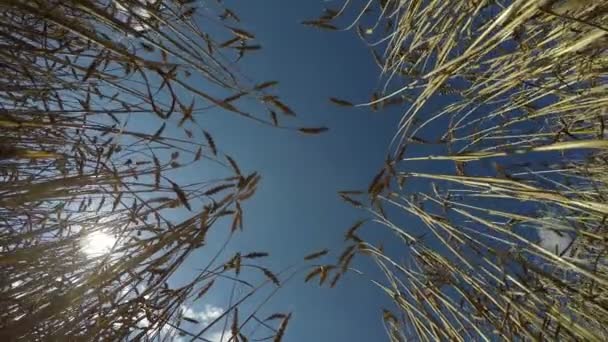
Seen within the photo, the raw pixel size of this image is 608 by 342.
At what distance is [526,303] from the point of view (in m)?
1.24

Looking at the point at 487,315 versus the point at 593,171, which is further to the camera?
the point at 593,171

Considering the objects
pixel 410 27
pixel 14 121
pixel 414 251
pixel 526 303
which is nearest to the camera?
pixel 14 121

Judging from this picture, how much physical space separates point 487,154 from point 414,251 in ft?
1.78

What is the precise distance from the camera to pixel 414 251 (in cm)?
157

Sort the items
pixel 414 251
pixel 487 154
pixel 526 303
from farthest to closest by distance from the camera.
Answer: pixel 414 251 < pixel 526 303 < pixel 487 154

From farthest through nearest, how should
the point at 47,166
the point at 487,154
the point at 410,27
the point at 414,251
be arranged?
the point at 47,166
the point at 414,251
the point at 410,27
the point at 487,154

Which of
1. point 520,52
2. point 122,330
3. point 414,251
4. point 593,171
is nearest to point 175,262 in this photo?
point 122,330

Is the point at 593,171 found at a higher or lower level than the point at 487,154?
lower

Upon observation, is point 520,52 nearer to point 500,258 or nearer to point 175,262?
point 500,258

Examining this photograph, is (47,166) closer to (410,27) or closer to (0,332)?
(0,332)

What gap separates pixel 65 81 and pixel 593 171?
5.63 feet

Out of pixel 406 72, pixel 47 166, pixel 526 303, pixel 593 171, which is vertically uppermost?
pixel 47 166

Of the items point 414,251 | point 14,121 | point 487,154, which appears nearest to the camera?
point 14,121

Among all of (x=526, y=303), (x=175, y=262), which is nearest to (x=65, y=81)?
(x=175, y=262)
